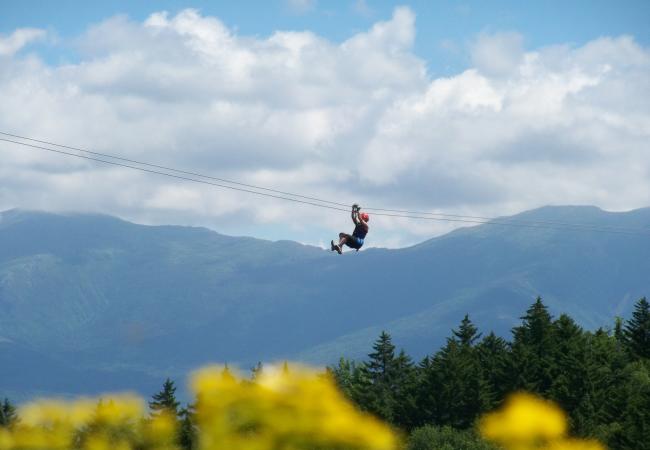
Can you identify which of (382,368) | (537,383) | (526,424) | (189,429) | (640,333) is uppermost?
(640,333)

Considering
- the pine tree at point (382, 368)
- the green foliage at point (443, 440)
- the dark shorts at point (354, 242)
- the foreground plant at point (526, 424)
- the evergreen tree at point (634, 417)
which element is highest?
the dark shorts at point (354, 242)

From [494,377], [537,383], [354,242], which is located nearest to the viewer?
[354,242]

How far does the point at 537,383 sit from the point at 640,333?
1186 inches

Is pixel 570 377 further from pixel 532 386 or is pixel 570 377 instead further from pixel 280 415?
pixel 280 415

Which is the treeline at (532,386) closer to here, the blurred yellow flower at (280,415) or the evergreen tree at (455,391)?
the evergreen tree at (455,391)

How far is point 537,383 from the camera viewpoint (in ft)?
342

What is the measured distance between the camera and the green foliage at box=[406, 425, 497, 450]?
88.4m

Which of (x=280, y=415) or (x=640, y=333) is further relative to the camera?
(x=640, y=333)

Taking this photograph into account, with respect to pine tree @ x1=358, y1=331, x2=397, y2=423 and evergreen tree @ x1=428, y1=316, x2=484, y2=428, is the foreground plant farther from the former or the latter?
pine tree @ x1=358, y1=331, x2=397, y2=423

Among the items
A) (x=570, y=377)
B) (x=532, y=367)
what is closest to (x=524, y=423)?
(x=570, y=377)

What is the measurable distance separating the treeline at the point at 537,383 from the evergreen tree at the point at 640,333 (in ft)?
0.42

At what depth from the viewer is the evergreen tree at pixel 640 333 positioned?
12574 centimetres

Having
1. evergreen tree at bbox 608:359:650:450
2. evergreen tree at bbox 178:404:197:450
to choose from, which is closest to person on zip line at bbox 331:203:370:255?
evergreen tree at bbox 178:404:197:450

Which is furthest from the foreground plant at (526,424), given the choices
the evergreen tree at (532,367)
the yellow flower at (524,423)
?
the evergreen tree at (532,367)
